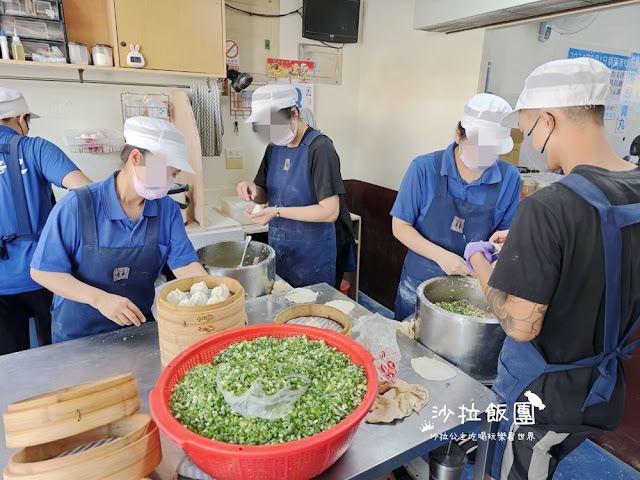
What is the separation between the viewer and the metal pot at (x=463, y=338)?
1.51m

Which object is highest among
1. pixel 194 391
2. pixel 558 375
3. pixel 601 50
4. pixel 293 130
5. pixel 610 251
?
pixel 601 50

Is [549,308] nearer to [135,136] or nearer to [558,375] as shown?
[558,375]

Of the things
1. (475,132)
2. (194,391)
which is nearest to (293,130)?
(475,132)

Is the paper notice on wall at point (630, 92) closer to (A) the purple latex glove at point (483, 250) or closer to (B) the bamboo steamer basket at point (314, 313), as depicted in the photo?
(A) the purple latex glove at point (483, 250)

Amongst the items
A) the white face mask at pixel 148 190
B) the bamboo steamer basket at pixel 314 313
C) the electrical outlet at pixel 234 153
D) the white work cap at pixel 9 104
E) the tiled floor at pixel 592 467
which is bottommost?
the tiled floor at pixel 592 467

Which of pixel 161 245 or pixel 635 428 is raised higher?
pixel 161 245

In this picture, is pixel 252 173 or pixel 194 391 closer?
pixel 194 391

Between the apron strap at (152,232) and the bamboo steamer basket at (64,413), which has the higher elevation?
the apron strap at (152,232)

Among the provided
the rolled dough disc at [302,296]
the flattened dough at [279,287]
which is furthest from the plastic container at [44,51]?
the rolled dough disc at [302,296]

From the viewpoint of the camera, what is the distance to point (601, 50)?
270cm

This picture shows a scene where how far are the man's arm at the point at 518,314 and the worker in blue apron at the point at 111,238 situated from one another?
3.87 feet

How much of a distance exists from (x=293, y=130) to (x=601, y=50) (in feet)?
6.74

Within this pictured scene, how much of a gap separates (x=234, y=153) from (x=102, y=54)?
4.39 ft

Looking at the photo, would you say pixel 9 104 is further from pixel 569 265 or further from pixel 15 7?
pixel 569 265
